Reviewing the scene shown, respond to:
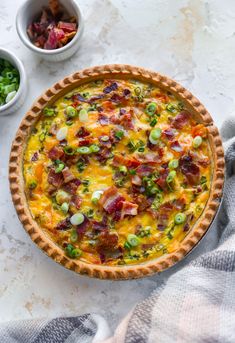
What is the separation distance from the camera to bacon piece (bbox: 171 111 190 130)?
4.60 meters

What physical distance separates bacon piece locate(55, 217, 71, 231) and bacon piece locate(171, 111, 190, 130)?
826mm

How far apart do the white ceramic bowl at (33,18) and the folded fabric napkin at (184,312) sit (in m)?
1.05

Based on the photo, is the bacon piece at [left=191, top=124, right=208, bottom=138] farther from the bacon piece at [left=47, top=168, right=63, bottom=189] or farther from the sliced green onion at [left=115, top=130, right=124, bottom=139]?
the bacon piece at [left=47, top=168, right=63, bottom=189]

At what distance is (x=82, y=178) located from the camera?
180 inches

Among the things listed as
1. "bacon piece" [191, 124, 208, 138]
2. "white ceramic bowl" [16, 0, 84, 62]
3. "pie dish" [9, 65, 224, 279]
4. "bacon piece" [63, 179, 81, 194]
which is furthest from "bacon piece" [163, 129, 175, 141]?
"white ceramic bowl" [16, 0, 84, 62]

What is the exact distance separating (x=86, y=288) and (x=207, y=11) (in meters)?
1.87

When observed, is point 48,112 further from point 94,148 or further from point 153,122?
point 153,122

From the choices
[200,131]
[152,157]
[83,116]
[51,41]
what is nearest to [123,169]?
[152,157]

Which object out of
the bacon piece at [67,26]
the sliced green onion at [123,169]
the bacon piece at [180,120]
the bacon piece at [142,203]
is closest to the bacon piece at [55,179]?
the sliced green onion at [123,169]

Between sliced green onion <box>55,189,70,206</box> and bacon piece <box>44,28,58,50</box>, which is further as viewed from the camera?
bacon piece <box>44,28,58,50</box>

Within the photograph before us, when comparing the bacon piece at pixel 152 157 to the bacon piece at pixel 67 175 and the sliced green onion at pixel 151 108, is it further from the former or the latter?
the bacon piece at pixel 67 175

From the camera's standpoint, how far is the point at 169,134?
4566mm

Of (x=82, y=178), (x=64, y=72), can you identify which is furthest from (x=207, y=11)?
(x=82, y=178)

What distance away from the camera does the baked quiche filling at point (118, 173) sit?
4465 millimetres
